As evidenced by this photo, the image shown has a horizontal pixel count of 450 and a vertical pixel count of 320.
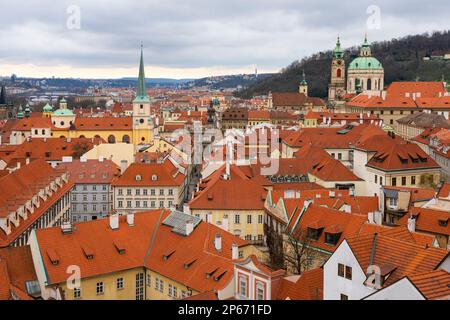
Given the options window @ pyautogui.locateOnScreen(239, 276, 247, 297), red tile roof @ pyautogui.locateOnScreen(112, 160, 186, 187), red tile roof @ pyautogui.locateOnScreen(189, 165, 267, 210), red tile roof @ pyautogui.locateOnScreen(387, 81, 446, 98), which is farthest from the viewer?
red tile roof @ pyautogui.locateOnScreen(387, 81, 446, 98)

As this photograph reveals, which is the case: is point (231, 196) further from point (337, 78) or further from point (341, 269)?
point (337, 78)

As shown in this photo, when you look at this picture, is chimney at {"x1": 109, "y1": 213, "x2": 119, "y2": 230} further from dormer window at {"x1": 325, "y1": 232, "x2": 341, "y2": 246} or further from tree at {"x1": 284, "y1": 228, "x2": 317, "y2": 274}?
dormer window at {"x1": 325, "y1": 232, "x2": 341, "y2": 246}

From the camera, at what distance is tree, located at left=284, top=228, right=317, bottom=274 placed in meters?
30.5

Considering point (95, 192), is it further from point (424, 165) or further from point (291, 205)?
point (424, 165)

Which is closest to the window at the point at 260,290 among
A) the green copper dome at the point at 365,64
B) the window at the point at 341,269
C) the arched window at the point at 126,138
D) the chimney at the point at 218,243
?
the window at the point at 341,269

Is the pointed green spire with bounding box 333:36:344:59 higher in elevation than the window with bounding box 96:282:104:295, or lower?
higher

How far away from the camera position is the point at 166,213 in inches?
1318

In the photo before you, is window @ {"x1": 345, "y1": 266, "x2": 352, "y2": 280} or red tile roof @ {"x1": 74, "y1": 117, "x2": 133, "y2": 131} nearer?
window @ {"x1": 345, "y1": 266, "x2": 352, "y2": 280}

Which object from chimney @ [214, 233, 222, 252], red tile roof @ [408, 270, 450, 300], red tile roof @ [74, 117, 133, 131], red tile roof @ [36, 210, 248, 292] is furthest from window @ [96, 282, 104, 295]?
red tile roof @ [74, 117, 133, 131]

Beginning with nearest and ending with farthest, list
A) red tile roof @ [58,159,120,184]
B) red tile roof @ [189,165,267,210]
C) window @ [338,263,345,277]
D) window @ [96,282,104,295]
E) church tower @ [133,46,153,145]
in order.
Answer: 1. window @ [338,263,345,277]
2. window @ [96,282,104,295]
3. red tile roof @ [189,165,267,210]
4. red tile roof @ [58,159,120,184]
5. church tower @ [133,46,153,145]

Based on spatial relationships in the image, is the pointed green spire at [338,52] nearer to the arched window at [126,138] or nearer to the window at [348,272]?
the arched window at [126,138]

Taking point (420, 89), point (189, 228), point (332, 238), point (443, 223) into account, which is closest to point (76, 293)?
point (189, 228)

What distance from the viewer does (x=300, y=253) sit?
99.5ft
